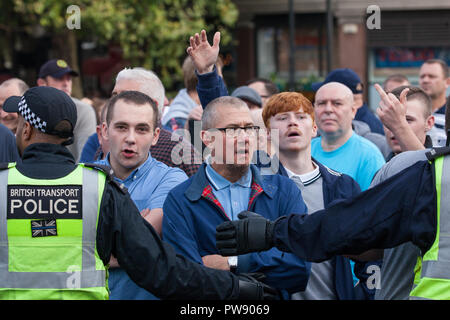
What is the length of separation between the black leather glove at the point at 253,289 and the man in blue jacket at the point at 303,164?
26.2 inches

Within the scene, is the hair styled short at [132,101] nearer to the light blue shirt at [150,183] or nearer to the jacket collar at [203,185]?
the light blue shirt at [150,183]

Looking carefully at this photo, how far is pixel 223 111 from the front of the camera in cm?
393

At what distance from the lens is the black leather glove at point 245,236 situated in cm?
302

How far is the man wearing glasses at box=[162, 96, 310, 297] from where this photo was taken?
11.5ft

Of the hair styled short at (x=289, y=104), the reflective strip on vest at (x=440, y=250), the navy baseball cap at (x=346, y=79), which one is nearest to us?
the reflective strip on vest at (x=440, y=250)

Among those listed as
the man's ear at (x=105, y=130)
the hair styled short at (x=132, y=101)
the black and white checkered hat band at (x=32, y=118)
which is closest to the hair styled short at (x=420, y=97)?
the hair styled short at (x=132, y=101)

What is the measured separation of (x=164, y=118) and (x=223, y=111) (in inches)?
93.8

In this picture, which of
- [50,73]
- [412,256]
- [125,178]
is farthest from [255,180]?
[50,73]

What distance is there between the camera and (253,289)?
3.15m

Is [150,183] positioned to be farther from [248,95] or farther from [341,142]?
[248,95]

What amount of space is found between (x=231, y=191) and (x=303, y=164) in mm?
711

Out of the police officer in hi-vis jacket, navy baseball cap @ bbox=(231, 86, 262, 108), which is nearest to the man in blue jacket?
the police officer in hi-vis jacket

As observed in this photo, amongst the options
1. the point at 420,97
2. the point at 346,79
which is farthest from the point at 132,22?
the point at 420,97
